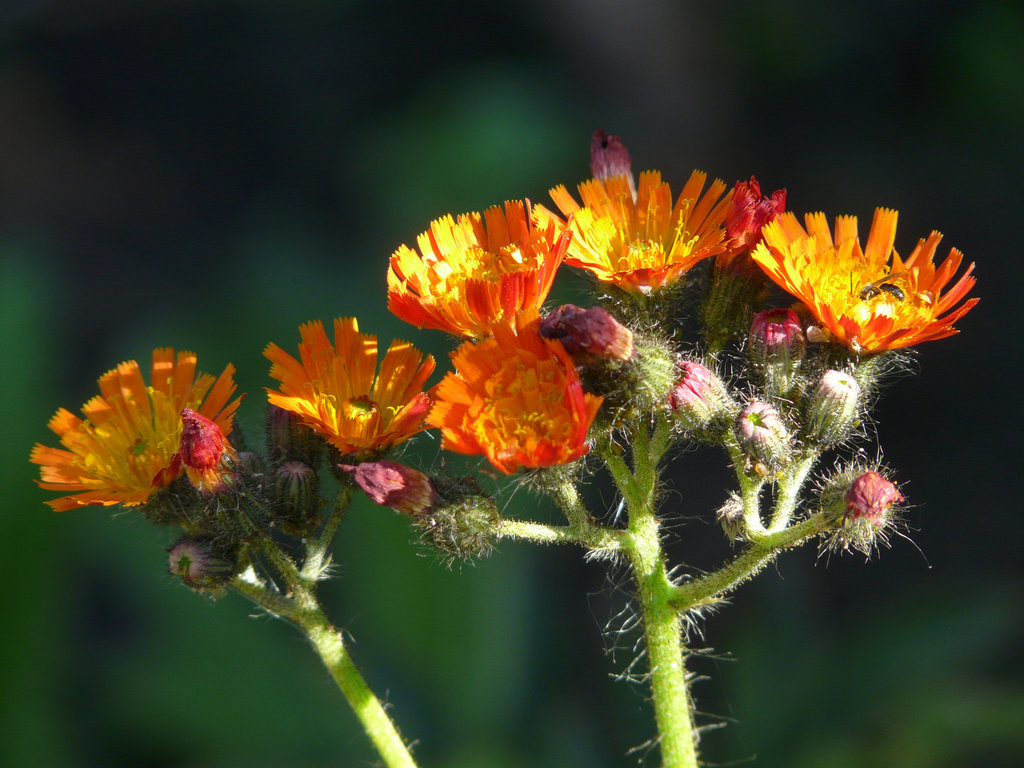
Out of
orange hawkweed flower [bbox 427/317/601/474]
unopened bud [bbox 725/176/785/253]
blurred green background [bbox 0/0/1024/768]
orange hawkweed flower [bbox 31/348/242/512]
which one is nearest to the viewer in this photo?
orange hawkweed flower [bbox 427/317/601/474]

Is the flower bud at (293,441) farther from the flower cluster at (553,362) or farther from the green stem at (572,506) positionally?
the green stem at (572,506)

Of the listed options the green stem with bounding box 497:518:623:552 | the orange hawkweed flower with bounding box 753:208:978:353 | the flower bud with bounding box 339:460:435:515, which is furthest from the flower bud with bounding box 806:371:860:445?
the flower bud with bounding box 339:460:435:515

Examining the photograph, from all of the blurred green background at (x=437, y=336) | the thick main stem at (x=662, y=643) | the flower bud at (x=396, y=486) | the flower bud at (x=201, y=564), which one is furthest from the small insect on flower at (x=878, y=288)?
the flower bud at (x=201, y=564)

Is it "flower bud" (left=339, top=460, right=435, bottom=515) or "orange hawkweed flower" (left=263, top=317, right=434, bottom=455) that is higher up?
"orange hawkweed flower" (left=263, top=317, right=434, bottom=455)

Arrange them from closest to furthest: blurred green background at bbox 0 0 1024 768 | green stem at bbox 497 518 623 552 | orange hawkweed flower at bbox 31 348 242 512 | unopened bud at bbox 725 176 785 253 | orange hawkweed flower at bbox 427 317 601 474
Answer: orange hawkweed flower at bbox 427 317 601 474, green stem at bbox 497 518 623 552, unopened bud at bbox 725 176 785 253, orange hawkweed flower at bbox 31 348 242 512, blurred green background at bbox 0 0 1024 768

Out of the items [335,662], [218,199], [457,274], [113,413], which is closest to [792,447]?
[457,274]

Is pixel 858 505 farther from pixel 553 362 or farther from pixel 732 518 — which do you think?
pixel 553 362

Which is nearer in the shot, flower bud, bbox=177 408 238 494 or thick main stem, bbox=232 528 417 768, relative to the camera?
flower bud, bbox=177 408 238 494

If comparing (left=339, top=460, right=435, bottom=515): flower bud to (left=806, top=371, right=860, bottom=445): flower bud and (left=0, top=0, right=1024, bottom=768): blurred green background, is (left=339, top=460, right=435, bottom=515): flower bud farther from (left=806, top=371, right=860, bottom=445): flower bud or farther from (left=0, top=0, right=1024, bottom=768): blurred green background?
(left=806, top=371, right=860, bottom=445): flower bud
